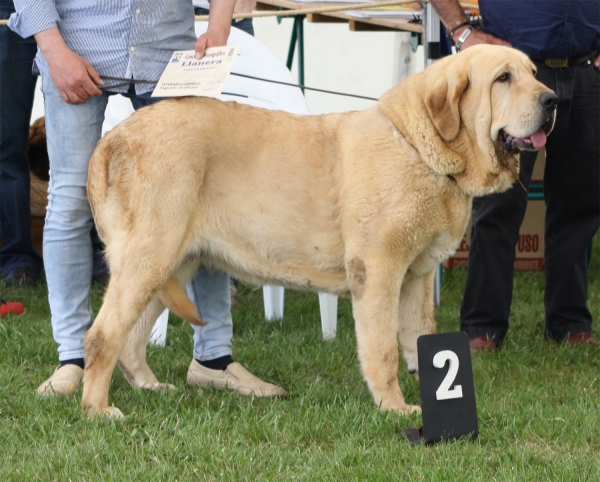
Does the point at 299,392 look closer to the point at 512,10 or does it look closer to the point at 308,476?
the point at 308,476

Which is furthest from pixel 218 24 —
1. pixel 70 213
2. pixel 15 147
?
pixel 15 147

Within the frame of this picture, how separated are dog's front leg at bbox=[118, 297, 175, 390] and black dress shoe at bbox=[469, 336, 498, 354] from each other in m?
1.56

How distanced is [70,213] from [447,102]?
1513 millimetres

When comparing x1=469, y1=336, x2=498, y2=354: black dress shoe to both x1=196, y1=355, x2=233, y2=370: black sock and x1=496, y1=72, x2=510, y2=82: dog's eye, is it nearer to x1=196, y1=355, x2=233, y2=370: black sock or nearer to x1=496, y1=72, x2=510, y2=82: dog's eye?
x1=196, y1=355, x2=233, y2=370: black sock

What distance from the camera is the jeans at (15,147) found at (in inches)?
200

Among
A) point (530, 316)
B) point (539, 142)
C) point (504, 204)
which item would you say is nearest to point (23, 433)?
point (539, 142)

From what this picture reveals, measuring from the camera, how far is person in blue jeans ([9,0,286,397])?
3111 mm

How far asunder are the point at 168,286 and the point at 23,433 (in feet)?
2.38

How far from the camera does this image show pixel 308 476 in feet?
8.45

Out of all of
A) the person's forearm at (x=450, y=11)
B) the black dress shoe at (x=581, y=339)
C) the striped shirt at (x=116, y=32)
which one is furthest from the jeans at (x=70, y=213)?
the black dress shoe at (x=581, y=339)

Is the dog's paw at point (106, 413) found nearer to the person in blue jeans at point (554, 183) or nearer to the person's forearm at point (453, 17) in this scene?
the person in blue jeans at point (554, 183)

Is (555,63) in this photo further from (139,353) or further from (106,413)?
(106,413)

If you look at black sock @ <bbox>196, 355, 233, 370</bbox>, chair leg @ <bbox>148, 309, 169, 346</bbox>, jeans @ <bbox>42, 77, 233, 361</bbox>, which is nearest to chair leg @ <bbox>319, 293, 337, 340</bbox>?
chair leg @ <bbox>148, 309, 169, 346</bbox>

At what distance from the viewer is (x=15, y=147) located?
17.7 feet
